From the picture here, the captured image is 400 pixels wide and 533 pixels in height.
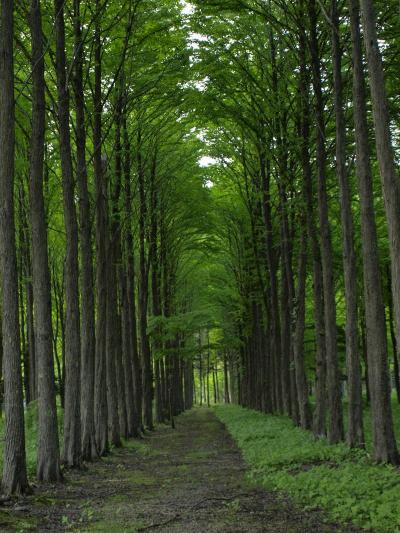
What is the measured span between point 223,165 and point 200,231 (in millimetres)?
7095

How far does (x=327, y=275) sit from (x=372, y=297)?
3.45 metres

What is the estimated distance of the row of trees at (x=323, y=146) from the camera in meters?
10.2

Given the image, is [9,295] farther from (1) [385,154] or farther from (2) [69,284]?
(1) [385,154]

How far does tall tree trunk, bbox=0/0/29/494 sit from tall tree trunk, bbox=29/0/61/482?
4.77ft

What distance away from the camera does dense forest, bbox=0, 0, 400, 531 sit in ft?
33.2

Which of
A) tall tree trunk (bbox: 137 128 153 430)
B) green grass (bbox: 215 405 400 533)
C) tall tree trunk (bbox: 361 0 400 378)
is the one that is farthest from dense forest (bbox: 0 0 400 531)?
green grass (bbox: 215 405 400 533)

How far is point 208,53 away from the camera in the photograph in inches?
621

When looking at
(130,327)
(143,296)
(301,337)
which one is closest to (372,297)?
(301,337)

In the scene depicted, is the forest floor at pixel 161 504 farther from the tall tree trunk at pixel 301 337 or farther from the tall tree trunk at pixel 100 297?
the tall tree trunk at pixel 301 337

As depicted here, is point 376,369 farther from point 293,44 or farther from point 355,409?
point 293,44

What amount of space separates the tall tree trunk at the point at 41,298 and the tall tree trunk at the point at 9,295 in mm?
1455

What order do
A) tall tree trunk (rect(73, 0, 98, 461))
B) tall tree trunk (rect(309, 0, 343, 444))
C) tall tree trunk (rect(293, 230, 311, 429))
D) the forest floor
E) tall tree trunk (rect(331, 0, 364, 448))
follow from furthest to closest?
tall tree trunk (rect(293, 230, 311, 429))
tall tree trunk (rect(73, 0, 98, 461))
tall tree trunk (rect(309, 0, 343, 444))
tall tree trunk (rect(331, 0, 364, 448))
the forest floor

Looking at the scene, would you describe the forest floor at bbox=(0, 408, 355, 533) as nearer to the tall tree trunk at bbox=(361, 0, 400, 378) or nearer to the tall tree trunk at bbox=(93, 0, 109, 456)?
the tall tree trunk at bbox=(93, 0, 109, 456)

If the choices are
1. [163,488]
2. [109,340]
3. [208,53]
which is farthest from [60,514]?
[208,53]
